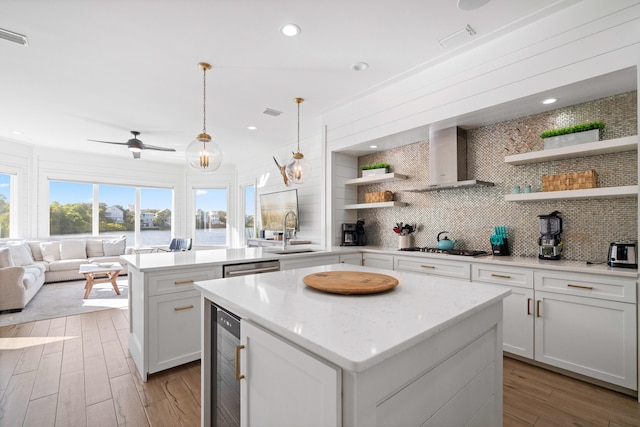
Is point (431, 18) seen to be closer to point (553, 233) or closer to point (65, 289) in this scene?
point (553, 233)

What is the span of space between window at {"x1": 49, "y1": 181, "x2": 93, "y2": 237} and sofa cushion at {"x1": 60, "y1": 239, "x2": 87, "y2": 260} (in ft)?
2.98

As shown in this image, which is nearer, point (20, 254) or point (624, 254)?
point (624, 254)

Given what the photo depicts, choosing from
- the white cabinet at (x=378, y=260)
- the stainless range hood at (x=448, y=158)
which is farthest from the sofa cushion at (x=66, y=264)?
the stainless range hood at (x=448, y=158)

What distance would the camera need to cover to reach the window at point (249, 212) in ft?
25.1

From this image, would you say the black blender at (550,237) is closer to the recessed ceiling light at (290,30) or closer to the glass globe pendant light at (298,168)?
the glass globe pendant light at (298,168)

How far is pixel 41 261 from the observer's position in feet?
19.2

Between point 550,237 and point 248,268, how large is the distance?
276cm

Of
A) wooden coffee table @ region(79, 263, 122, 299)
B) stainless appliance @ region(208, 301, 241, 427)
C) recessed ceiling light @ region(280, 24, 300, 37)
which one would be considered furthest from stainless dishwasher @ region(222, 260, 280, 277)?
wooden coffee table @ region(79, 263, 122, 299)

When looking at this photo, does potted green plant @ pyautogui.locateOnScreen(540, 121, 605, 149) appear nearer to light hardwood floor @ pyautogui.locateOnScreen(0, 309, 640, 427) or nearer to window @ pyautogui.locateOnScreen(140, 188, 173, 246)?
light hardwood floor @ pyautogui.locateOnScreen(0, 309, 640, 427)

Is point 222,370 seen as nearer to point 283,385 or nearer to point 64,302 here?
point 283,385

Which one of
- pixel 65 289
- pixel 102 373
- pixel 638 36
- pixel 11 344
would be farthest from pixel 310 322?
pixel 65 289

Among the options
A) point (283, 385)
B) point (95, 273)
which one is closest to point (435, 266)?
point (283, 385)

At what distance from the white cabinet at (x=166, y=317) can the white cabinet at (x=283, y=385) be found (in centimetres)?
138

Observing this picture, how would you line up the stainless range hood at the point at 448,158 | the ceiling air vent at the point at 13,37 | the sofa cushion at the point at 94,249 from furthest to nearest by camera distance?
1. the sofa cushion at the point at 94,249
2. the stainless range hood at the point at 448,158
3. the ceiling air vent at the point at 13,37
